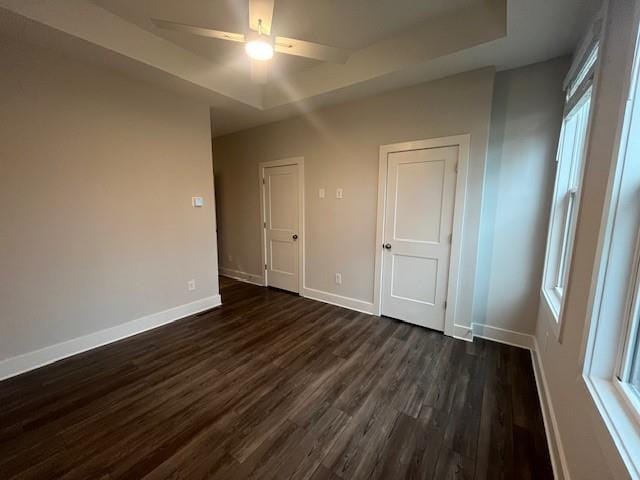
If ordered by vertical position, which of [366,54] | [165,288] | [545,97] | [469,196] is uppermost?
[366,54]

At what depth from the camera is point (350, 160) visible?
10.7ft

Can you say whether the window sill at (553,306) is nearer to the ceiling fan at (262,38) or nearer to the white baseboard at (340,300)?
the white baseboard at (340,300)

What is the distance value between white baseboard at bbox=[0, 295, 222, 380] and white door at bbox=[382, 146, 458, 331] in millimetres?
2459

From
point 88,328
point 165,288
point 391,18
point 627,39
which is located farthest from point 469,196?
point 88,328

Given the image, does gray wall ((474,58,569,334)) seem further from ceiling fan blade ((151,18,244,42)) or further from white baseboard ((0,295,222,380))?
white baseboard ((0,295,222,380))

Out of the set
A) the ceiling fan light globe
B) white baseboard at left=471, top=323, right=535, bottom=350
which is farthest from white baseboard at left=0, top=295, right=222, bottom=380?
white baseboard at left=471, top=323, right=535, bottom=350

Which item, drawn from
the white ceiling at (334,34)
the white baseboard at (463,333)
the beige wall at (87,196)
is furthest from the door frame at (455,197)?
the beige wall at (87,196)

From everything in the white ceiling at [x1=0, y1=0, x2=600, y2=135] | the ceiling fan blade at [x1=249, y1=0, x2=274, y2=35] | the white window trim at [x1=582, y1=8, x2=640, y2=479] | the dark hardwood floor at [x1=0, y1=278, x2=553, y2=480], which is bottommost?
the dark hardwood floor at [x1=0, y1=278, x2=553, y2=480]

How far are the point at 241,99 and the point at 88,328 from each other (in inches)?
114

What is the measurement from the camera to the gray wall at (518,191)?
2312 mm

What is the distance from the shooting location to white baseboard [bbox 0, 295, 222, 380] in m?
2.13

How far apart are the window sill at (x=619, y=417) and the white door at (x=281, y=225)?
3236 mm

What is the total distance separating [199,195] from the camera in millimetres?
3279

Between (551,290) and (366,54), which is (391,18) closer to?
(366,54)
